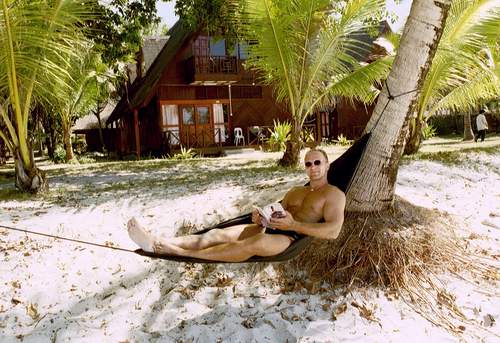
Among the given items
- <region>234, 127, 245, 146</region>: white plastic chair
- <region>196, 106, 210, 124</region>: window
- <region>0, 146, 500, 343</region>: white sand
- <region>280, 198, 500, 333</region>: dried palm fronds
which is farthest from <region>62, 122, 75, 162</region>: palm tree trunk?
<region>280, 198, 500, 333</region>: dried palm fronds

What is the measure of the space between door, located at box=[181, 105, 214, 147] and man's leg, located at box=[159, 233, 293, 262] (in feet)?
45.5

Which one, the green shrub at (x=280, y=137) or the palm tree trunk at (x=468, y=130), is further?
the palm tree trunk at (x=468, y=130)

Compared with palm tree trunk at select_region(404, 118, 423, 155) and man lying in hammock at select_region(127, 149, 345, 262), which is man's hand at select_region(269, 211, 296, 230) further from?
palm tree trunk at select_region(404, 118, 423, 155)

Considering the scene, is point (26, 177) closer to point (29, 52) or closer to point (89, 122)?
point (29, 52)

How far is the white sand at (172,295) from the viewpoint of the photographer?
3.66 metres

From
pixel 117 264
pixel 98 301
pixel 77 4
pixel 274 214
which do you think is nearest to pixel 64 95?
pixel 77 4

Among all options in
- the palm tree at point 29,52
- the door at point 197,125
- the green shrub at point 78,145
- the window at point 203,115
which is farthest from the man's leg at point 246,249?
the green shrub at point 78,145

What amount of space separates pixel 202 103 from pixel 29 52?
38.2 ft

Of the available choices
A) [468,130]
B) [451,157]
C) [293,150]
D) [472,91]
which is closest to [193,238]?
[293,150]

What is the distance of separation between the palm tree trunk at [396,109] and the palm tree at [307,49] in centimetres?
268

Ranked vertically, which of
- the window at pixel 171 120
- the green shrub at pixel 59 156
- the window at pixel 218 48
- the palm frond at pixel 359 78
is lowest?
the green shrub at pixel 59 156

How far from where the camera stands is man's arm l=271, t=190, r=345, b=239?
136 inches

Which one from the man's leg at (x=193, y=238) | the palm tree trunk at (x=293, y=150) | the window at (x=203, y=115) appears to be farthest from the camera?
the window at (x=203, y=115)

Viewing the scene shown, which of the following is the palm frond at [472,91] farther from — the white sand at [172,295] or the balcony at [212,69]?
the balcony at [212,69]
